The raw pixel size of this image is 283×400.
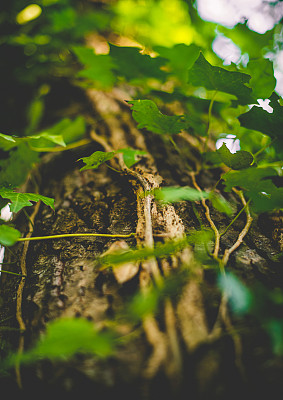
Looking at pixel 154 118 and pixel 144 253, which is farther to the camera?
pixel 154 118

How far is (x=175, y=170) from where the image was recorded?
1129 millimetres

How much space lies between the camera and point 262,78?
1.02 metres

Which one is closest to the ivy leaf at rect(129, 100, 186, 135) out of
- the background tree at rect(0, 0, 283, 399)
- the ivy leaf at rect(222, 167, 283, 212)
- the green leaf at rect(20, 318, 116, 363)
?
the background tree at rect(0, 0, 283, 399)

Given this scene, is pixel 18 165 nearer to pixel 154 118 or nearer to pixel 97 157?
pixel 97 157

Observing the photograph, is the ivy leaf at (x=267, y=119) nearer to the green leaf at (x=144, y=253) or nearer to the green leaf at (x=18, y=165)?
the green leaf at (x=144, y=253)

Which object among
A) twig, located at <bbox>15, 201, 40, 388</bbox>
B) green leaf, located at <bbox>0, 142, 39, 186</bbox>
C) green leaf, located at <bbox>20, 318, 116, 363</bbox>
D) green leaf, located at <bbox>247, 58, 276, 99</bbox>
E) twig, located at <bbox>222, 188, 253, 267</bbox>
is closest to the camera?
green leaf, located at <bbox>20, 318, 116, 363</bbox>

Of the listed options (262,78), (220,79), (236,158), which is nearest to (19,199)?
(236,158)

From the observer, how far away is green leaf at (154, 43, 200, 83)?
49.1 inches

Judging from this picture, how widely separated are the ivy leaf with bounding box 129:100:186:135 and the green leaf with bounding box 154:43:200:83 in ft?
1.63

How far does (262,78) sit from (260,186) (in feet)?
1.83

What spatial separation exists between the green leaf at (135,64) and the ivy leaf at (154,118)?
1.52 ft

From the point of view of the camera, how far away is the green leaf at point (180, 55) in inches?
49.1

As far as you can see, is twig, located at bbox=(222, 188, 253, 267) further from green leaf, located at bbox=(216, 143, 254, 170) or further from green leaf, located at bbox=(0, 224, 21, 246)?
green leaf, located at bbox=(0, 224, 21, 246)

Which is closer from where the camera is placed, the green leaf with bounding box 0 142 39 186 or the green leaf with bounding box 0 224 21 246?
the green leaf with bounding box 0 224 21 246
